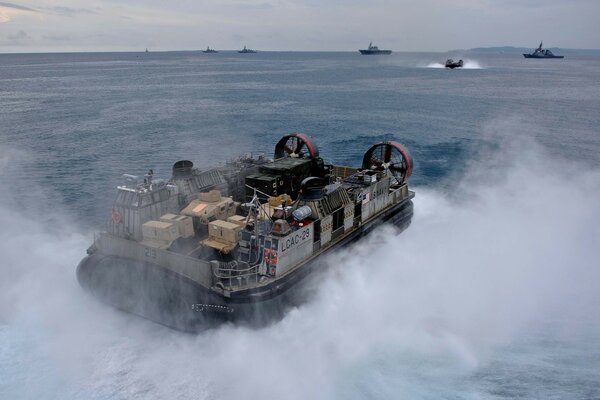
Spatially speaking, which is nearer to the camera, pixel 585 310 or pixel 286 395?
pixel 286 395

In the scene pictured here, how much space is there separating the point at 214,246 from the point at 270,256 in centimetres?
247

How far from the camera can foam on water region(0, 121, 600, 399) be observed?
1273cm

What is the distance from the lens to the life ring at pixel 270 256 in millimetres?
15047

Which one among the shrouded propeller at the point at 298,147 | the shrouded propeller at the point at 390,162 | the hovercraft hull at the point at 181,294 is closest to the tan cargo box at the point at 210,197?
the hovercraft hull at the point at 181,294

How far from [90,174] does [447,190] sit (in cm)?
2519

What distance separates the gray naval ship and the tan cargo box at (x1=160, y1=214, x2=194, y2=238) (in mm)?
37

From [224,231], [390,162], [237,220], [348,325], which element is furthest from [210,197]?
[390,162]

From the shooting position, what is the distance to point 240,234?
16.3 metres

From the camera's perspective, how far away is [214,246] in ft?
53.9

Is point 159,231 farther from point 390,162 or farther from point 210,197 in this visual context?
point 390,162

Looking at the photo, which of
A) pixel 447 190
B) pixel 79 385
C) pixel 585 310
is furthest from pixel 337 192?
pixel 447 190

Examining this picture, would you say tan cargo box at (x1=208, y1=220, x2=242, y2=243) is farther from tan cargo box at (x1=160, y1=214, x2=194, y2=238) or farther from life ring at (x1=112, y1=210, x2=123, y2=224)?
life ring at (x1=112, y1=210, x2=123, y2=224)

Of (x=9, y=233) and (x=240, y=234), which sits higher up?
(x=240, y=234)

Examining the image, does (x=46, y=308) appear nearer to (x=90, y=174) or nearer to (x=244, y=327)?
(x=244, y=327)
